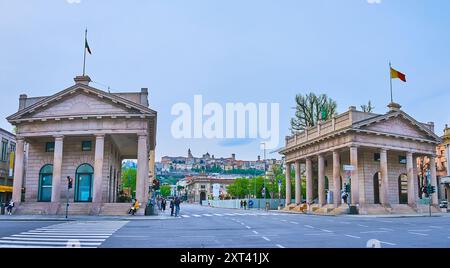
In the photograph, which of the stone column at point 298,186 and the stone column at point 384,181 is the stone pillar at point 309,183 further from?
the stone column at point 384,181

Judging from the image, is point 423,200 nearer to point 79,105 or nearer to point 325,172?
point 325,172

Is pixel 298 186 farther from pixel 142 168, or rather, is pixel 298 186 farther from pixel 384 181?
pixel 142 168

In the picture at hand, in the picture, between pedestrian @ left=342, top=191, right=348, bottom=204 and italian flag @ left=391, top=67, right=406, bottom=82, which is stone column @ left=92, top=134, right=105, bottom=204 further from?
italian flag @ left=391, top=67, right=406, bottom=82

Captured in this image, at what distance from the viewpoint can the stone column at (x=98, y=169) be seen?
4094 cm

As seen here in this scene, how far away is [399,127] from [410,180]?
21.1ft

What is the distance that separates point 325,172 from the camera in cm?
6044

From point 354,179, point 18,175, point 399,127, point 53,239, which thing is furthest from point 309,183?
point 53,239

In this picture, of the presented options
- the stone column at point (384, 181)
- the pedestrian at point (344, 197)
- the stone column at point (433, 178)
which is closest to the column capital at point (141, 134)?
the pedestrian at point (344, 197)

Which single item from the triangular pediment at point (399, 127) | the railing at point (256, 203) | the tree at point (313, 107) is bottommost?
the railing at point (256, 203)

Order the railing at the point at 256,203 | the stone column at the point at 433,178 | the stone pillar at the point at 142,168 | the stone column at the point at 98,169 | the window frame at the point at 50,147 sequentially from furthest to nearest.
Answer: the railing at the point at 256,203 → the stone column at the point at 433,178 → the window frame at the point at 50,147 → the stone pillar at the point at 142,168 → the stone column at the point at 98,169

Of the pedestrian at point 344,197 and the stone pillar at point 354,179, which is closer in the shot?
the stone pillar at point 354,179
